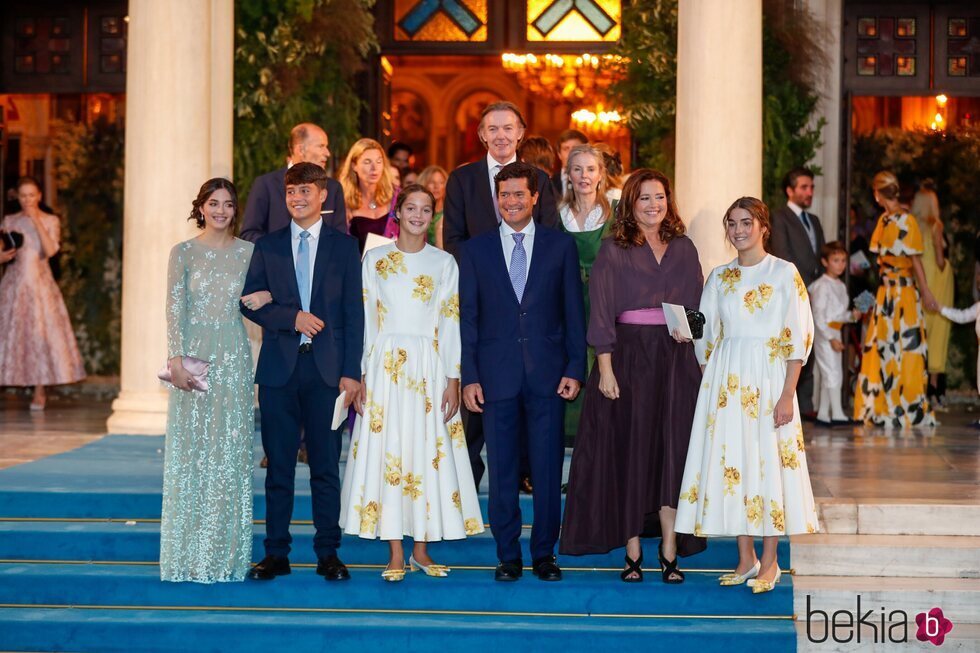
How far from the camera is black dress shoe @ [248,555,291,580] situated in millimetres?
6621

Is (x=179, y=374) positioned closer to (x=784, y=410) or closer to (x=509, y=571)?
(x=509, y=571)

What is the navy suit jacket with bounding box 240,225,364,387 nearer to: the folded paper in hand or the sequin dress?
the sequin dress

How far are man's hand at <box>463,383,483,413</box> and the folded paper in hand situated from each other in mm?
918

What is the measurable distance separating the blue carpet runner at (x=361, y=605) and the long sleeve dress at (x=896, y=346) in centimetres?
447

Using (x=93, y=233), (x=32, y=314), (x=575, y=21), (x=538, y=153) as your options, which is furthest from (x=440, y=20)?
(x=538, y=153)

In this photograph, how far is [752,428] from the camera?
6.39 metres

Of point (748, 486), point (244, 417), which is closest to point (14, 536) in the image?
point (244, 417)

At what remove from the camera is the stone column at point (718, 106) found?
29.0ft

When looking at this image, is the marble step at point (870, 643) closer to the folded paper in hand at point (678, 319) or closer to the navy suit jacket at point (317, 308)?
the folded paper in hand at point (678, 319)

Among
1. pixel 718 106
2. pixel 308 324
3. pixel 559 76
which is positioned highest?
pixel 559 76

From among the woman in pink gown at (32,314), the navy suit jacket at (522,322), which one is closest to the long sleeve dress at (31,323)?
the woman in pink gown at (32,314)

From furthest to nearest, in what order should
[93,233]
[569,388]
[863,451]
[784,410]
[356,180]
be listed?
[93,233], [863,451], [356,180], [569,388], [784,410]

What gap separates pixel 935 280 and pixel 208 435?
28.0ft

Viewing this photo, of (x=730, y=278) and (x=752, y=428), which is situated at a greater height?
(x=730, y=278)
